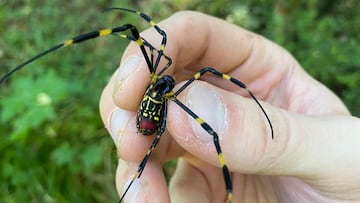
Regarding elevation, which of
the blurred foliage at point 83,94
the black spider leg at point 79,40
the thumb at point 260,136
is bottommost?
the blurred foliage at point 83,94

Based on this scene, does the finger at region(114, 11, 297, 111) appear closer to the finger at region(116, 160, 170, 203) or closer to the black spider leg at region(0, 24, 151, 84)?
the black spider leg at region(0, 24, 151, 84)

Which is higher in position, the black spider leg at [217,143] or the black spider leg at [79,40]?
the black spider leg at [79,40]

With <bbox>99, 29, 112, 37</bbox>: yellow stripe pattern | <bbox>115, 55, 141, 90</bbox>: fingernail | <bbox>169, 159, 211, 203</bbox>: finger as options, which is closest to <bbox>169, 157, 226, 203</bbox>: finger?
<bbox>169, 159, 211, 203</bbox>: finger

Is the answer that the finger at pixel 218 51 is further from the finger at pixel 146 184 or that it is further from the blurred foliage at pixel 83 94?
the blurred foliage at pixel 83 94

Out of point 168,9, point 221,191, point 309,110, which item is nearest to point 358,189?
point 309,110

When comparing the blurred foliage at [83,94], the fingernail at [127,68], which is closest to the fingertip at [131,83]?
the fingernail at [127,68]

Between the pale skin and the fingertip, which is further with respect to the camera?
the fingertip
